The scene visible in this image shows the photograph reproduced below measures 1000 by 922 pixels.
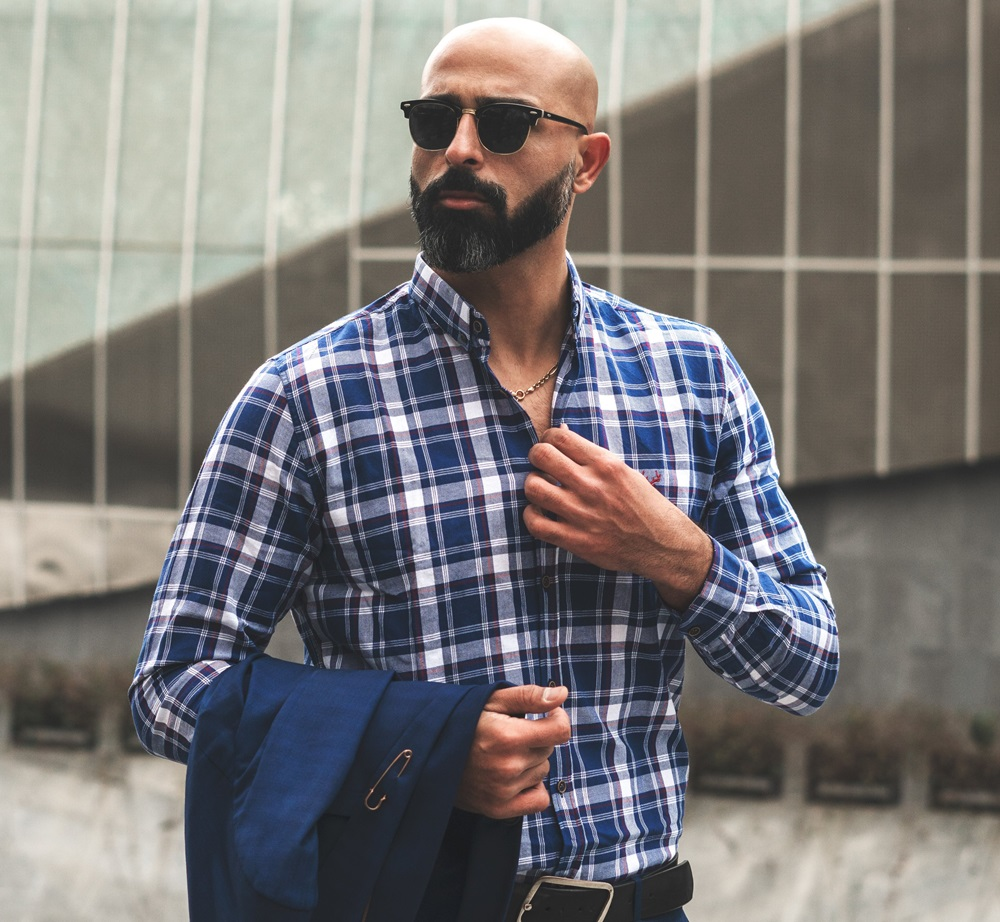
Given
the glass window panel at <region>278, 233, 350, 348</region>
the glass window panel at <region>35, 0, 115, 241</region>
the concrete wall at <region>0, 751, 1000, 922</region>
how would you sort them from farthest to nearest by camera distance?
the glass window panel at <region>35, 0, 115, 241</region> → the glass window panel at <region>278, 233, 350, 348</region> → the concrete wall at <region>0, 751, 1000, 922</region>

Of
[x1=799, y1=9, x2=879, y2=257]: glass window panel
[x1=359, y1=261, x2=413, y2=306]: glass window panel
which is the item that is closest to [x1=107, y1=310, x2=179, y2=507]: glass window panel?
[x1=359, y1=261, x2=413, y2=306]: glass window panel

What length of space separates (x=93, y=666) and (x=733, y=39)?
204 inches

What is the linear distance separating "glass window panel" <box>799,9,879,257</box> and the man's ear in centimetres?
529

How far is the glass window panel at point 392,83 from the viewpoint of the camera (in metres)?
6.73

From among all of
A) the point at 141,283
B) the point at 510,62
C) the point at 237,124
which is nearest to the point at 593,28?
the point at 237,124

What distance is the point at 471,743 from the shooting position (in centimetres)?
128

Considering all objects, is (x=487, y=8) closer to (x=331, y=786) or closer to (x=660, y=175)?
(x=660, y=175)

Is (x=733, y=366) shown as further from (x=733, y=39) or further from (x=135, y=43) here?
(x=135, y=43)

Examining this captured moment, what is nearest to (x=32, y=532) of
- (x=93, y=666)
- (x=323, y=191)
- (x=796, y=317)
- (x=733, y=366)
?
(x=93, y=666)

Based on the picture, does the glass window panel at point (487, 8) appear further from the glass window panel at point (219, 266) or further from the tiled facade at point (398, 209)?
the glass window panel at point (219, 266)

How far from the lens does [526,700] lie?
50.7 inches

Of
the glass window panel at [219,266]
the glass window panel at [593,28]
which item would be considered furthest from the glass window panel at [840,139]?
the glass window panel at [219,266]

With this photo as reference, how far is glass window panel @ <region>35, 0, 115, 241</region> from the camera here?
6949 millimetres

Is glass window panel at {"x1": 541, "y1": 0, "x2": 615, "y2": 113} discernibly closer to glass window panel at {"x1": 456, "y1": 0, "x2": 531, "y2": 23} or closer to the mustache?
glass window panel at {"x1": 456, "y1": 0, "x2": 531, "y2": 23}
